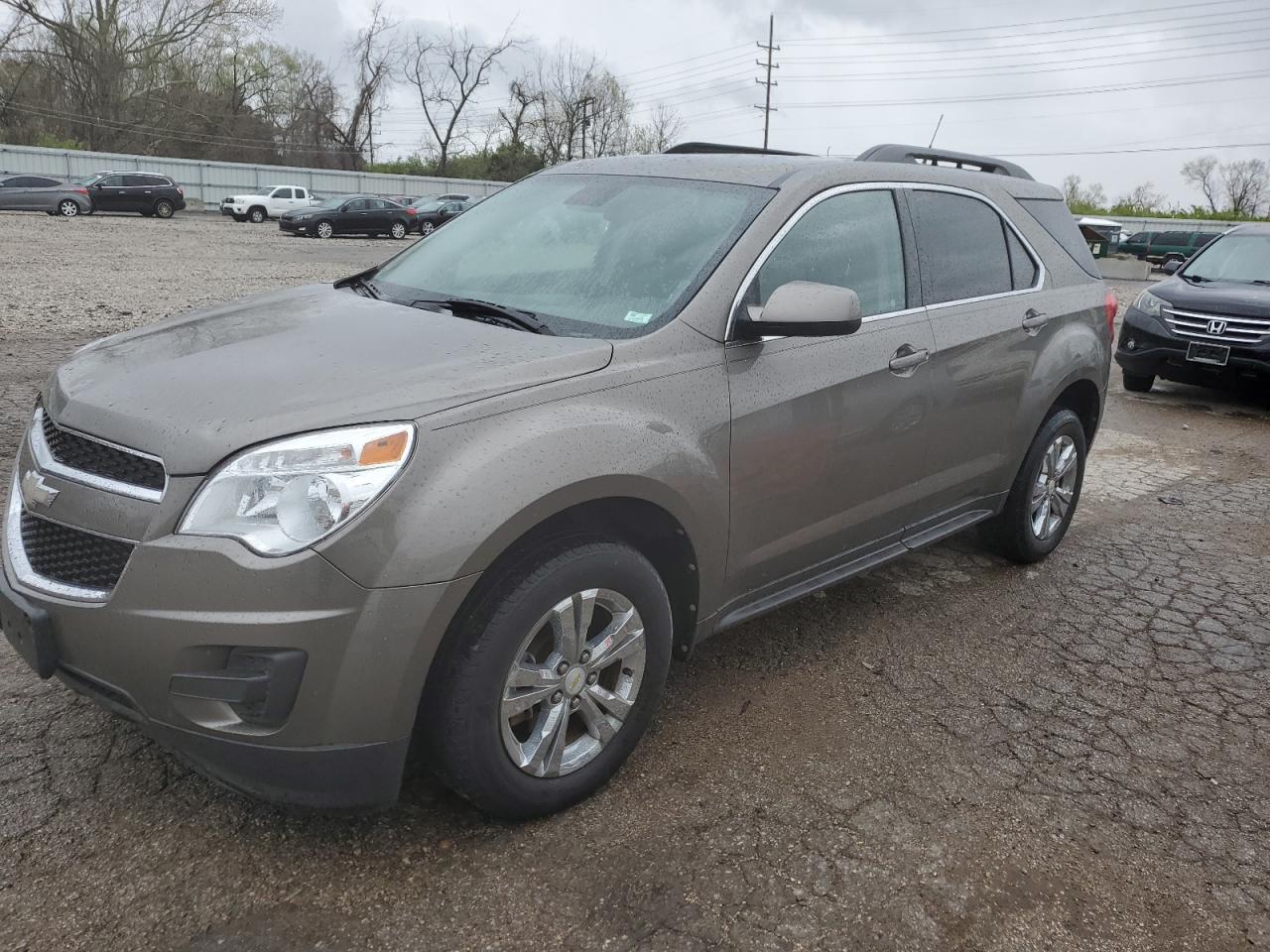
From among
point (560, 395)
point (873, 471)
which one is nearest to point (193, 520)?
point (560, 395)

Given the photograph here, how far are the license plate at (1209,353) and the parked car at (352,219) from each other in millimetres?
28017

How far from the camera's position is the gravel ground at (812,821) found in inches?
95.6

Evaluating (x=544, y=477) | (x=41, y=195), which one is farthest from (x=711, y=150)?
(x=41, y=195)

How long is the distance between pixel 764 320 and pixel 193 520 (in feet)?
5.36

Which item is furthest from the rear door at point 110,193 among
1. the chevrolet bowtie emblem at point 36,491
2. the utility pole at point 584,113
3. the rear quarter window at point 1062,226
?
the utility pole at point 584,113

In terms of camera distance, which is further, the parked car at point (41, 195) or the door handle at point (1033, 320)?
the parked car at point (41, 195)

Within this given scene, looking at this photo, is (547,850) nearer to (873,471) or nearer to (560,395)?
(560,395)

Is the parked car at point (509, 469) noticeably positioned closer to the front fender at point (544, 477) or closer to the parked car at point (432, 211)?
the front fender at point (544, 477)

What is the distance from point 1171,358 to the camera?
9359 mm

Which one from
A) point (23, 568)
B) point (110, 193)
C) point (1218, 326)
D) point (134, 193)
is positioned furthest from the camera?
point (134, 193)

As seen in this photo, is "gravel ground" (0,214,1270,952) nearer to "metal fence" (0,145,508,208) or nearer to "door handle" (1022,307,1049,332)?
"door handle" (1022,307,1049,332)

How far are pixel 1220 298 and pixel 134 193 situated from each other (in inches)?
1330

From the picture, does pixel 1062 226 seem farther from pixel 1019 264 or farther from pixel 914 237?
pixel 914 237

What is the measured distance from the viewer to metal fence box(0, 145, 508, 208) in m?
43.2
